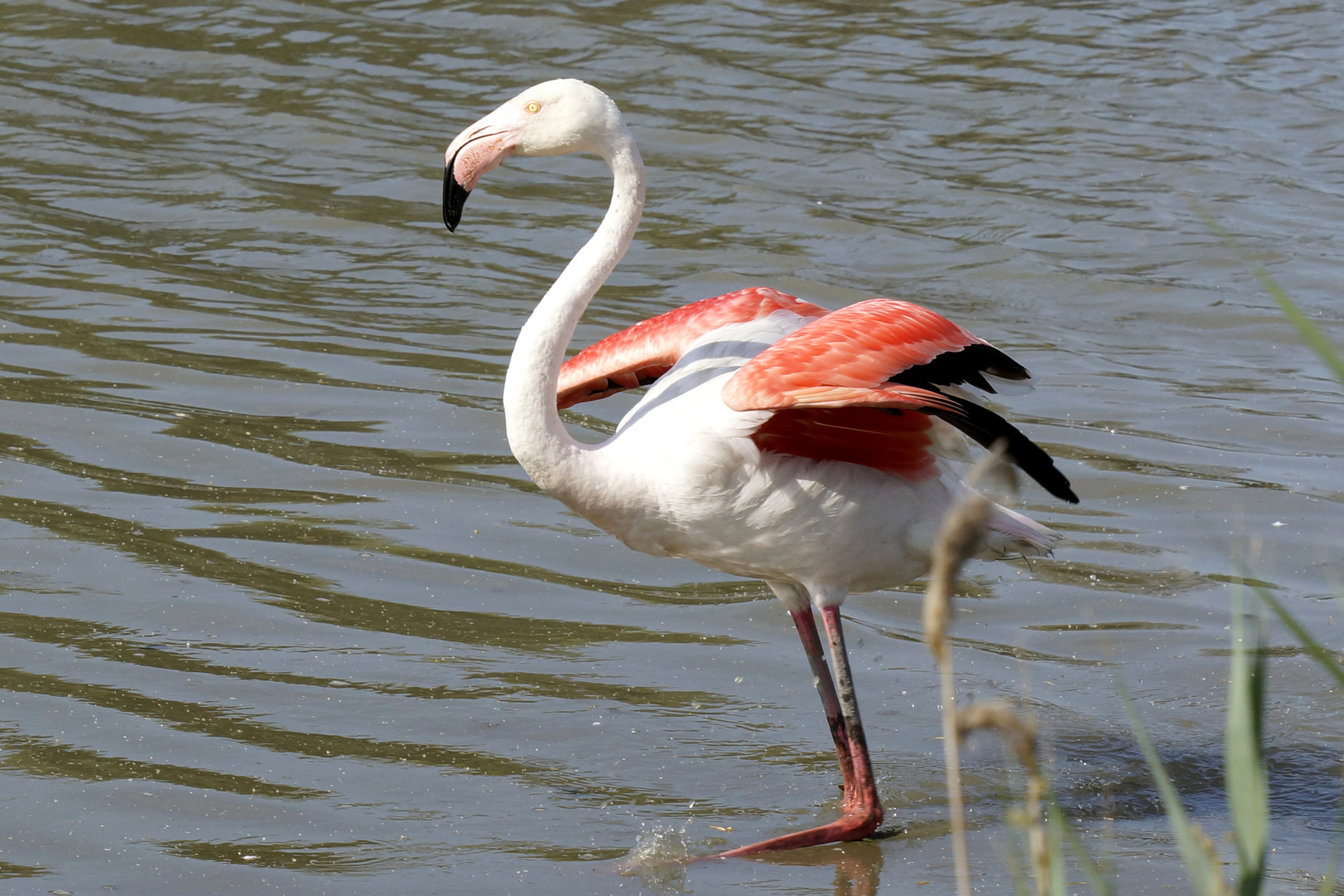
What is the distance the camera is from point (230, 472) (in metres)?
6.11

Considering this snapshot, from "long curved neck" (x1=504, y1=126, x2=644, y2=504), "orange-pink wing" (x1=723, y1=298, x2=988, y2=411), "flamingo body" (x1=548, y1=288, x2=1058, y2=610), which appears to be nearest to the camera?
"orange-pink wing" (x1=723, y1=298, x2=988, y2=411)

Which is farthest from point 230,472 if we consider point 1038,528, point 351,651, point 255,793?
point 1038,528

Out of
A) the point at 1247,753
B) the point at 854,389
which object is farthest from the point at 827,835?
the point at 1247,753

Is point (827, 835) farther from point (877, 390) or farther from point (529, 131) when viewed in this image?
point (529, 131)

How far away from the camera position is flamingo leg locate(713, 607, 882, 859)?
399 cm

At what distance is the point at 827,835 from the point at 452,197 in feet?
5.91

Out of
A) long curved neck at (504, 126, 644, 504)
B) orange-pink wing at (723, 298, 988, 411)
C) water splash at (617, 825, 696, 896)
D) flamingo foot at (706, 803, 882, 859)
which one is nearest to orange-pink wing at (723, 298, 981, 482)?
orange-pink wing at (723, 298, 988, 411)

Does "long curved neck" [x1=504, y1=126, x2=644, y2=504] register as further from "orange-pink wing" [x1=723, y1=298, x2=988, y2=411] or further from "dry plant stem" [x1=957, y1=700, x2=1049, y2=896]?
"dry plant stem" [x1=957, y1=700, x2=1049, y2=896]

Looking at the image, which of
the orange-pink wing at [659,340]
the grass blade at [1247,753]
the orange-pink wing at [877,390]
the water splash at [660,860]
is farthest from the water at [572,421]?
the grass blade at [1247,753]

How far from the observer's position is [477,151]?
13.2 ft

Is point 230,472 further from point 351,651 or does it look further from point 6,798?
point 6,798

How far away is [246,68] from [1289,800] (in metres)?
9.52

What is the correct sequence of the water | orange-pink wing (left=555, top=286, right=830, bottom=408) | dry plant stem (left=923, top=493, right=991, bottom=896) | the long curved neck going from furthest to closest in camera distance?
1. orange-pink wing (left=555, top=286, right=830, bottom=408)
2. the water
3. the long curved neck
4. dry plant stem (left=923, top=493, right=991, bottom=896)

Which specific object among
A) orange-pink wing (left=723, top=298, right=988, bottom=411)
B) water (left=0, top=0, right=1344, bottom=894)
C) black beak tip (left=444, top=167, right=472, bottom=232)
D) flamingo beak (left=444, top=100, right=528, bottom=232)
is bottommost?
water (left=0, top=0, right=1344, bottom=894)
